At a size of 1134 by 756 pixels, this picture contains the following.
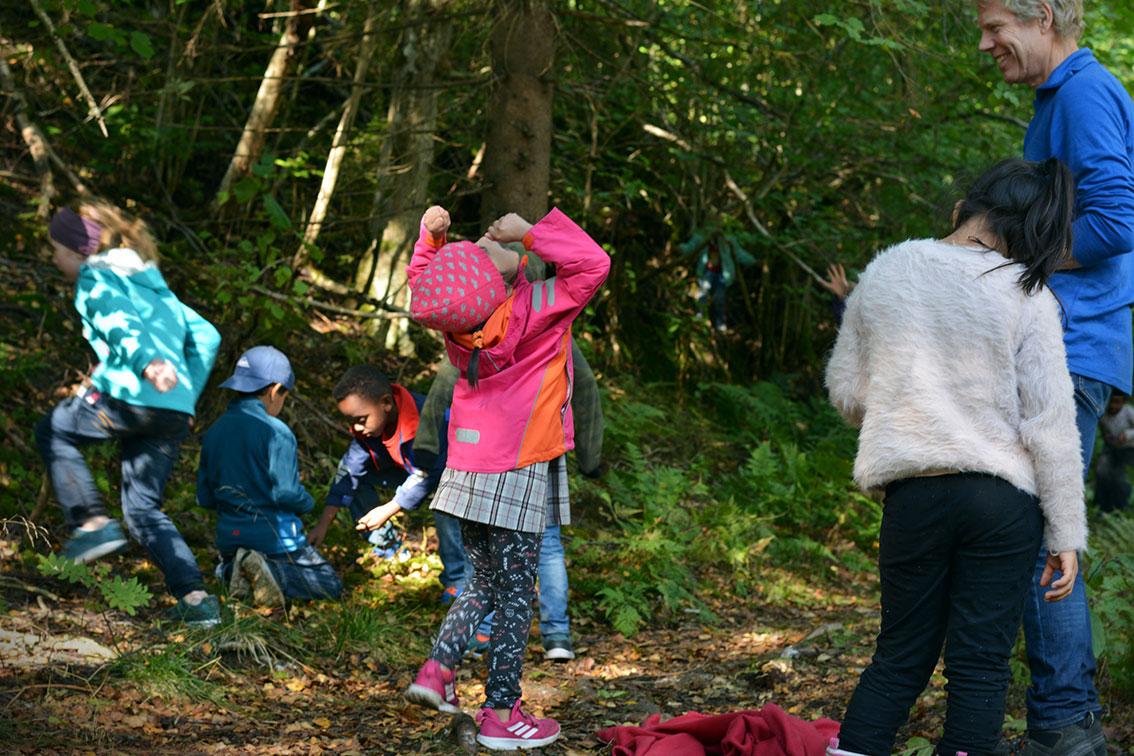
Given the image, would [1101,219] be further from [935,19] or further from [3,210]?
[3,210]

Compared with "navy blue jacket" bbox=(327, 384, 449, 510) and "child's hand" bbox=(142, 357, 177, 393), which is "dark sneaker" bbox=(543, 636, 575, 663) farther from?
"child's hand" bbox=(142, 357, 177, 393)

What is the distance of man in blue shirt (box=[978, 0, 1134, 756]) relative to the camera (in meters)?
3.46

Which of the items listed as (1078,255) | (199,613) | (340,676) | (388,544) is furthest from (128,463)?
(1078,255)

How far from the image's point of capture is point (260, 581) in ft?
19.0

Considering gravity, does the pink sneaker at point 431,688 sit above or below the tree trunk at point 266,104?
below

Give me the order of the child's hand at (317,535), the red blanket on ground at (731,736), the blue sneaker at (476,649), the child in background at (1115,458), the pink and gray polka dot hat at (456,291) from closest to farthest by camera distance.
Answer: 1. the red blanket on ground at (731,736)
2. the pink and gray polka dot hat at (456,291)
3. the blue sneaker at (476,649)
4. the child's hand at (317,535)
5. the child in background at (1115,458)

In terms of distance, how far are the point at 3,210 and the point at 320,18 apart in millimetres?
3418

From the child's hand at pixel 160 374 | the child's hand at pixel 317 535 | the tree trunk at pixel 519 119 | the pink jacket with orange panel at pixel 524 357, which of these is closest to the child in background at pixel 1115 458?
the tree trunk at pixel 519 119

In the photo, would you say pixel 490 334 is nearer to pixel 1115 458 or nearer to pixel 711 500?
pixel 711 500

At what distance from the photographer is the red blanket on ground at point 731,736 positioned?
381cm

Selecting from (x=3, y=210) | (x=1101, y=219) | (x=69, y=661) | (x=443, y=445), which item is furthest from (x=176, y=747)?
(x=3, y=210)

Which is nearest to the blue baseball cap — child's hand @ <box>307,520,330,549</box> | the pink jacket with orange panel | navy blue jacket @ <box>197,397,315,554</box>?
navy blue jacket @ <box>197,397,315,554</box>

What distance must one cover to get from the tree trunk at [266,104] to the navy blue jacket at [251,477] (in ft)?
12.2

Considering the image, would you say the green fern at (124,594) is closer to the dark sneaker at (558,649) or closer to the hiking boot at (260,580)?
the hiking boot at (260,580)
